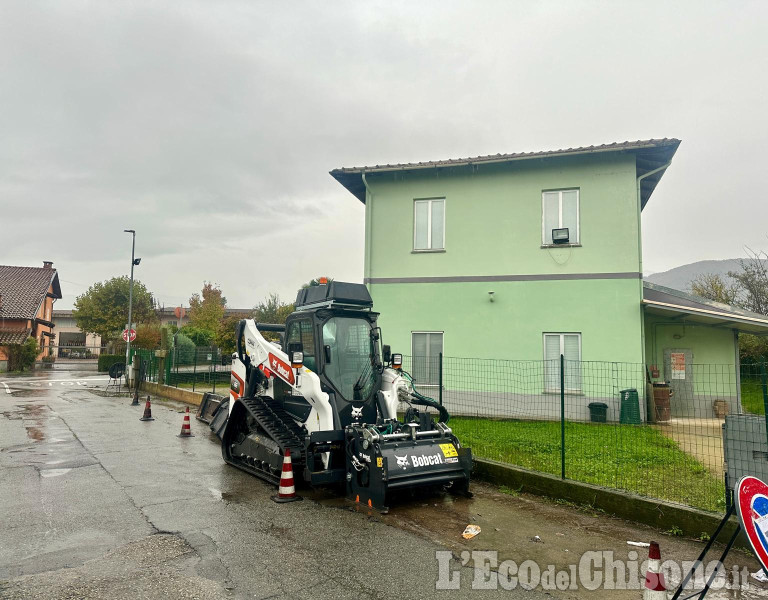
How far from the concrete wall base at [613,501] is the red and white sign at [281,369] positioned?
9.83 ft

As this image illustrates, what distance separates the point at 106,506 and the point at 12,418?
993 centimetres

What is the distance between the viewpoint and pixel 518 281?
14.8m

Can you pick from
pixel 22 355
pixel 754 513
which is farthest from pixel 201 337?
pixel 754 513

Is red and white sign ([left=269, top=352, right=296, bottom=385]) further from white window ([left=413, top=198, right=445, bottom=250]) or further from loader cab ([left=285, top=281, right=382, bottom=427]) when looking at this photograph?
white window ([left=413, top=198, right=445, bottom=250])

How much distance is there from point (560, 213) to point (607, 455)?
7.67m

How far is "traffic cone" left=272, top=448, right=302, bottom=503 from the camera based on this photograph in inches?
273

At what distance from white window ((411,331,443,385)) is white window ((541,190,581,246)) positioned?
12.9 feet

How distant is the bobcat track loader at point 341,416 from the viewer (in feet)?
21.7

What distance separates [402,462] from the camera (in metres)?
6.45

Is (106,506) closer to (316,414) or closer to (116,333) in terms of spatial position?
(316,414)

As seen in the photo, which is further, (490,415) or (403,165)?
(403,165)

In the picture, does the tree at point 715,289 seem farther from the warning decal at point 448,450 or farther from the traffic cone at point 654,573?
the traffic cone at point 654,573

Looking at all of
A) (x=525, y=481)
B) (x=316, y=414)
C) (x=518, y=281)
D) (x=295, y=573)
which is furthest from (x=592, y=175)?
(x=295, y=573)

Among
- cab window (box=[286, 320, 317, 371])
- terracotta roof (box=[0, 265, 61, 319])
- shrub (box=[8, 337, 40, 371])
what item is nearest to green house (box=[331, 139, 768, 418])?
cab window (box=[286, 320, 317, 371])
